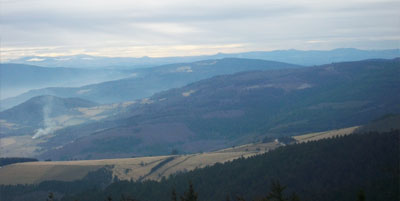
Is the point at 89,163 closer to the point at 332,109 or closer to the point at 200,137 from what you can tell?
the point at 200,137

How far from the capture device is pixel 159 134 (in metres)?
189

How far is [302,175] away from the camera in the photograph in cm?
7638

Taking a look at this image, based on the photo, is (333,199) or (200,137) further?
(200,137)

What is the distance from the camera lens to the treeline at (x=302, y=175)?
2591 inches

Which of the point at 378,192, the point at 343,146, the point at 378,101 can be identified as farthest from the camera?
the point at 378,101

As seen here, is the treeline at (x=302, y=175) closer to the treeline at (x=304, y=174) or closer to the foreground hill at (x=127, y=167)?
the treeline at (x=304, y=174)

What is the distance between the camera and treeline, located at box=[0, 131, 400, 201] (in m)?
65.8

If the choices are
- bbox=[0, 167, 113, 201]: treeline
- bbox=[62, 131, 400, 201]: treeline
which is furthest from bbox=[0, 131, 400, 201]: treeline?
bbox=[0, 167, 113, 201]: treeline

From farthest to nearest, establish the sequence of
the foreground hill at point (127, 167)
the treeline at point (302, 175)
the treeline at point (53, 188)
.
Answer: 1. the foreground hill at point (127, 167)
2. the treeline at point (53, 188)
3. the treeline at point (302, 175)

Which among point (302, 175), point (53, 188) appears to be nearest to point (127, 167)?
point (53, 188)

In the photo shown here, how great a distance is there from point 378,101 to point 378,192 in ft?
449

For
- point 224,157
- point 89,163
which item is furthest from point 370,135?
point 89,163

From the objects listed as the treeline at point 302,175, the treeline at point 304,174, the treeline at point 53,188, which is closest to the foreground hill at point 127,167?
the treeline at point 53,188

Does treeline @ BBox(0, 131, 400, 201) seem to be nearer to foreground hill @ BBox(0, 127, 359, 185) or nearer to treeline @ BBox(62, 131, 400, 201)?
treeline @ BBox(62, 131, 400, 201)
